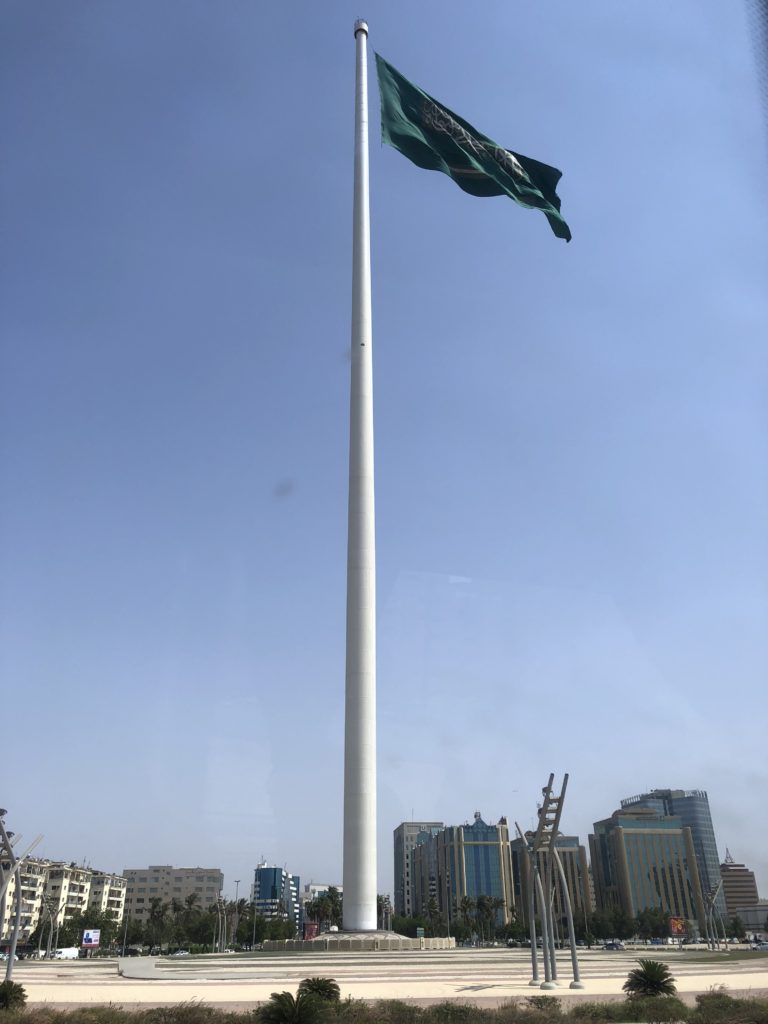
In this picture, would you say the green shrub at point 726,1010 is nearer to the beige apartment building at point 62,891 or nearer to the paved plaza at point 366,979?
the paved plaza at point 366,979

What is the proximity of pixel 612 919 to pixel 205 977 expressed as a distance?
150 meters

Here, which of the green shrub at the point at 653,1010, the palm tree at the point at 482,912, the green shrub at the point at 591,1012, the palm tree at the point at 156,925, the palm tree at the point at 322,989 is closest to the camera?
the green shrub at the point at 653,1010

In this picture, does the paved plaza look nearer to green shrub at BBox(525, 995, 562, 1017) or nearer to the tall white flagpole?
green shrub at BBox(525, 995, 562, 1017)

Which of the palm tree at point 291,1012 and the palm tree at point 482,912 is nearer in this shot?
the palm tree at point 291,1012

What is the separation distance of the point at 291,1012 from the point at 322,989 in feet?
11.6

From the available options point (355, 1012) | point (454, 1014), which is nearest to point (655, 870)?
point (454, 1014)

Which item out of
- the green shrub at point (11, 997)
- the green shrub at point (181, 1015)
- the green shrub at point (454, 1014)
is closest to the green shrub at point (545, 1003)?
the green shrub at point (454, 1014)

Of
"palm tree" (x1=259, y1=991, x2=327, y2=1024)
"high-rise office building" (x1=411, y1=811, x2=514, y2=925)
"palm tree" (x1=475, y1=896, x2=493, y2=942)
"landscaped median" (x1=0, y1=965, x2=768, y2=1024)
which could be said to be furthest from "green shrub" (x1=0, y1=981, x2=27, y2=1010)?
"high-rise office building" (x1=411, y1=811, x2=514, y2=925)

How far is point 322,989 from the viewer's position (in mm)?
19797

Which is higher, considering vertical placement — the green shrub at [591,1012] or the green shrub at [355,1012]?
the green shrub at [355,1012]

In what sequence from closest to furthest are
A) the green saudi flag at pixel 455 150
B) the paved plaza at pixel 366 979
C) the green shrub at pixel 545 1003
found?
1. the green shrub at pixel 545 1003
2. the paved plaza at pixel 366 979
3. the green saudi flag at pixel 455 150

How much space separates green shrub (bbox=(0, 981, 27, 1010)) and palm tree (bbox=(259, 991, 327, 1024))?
698 centimetres

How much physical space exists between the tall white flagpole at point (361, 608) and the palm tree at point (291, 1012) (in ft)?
71.0

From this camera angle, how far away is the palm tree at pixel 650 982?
21.1 metres
